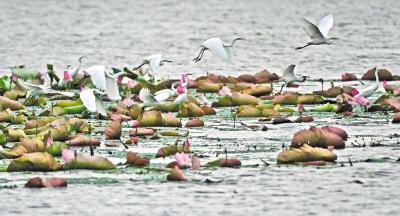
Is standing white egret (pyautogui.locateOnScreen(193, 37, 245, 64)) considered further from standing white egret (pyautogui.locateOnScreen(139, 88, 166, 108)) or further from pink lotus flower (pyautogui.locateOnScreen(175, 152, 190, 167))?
pink lotus flower (pyautogui.locateOnScreen(175, 152, 190, 167))

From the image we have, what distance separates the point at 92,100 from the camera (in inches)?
389

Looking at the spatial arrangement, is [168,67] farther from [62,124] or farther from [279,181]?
[279,181]

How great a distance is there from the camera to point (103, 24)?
24.2 metres

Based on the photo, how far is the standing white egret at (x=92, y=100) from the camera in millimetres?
9836

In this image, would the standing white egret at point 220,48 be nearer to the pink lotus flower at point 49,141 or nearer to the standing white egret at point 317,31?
the standing white egret at point 317,31

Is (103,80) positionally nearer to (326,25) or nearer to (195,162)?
(195,162)

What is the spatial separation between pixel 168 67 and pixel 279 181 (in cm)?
843

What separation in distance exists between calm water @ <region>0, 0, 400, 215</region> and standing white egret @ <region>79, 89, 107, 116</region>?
714mm

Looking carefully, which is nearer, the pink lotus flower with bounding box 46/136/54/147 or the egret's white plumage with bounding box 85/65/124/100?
the pink lotus flower with bounding box 46/136/54/147

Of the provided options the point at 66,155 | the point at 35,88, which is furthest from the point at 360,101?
the point at 66,155

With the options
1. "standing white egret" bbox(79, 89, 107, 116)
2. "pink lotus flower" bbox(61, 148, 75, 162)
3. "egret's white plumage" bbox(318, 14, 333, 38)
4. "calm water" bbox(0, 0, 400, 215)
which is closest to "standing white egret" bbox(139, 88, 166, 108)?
"calm water" bbox(0, 0, 400, 215)

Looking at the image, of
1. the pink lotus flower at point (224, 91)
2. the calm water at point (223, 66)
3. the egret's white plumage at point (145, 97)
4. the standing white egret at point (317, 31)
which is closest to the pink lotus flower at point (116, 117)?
the egret's white plumage at point (145, 97)

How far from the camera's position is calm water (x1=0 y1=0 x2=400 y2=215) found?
7.27m

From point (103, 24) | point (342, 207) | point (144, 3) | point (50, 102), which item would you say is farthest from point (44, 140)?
point (144, 3)
